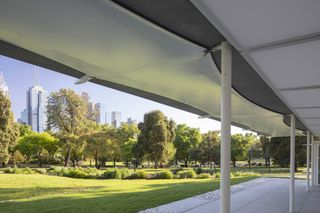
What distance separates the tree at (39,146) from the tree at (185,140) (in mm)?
17394

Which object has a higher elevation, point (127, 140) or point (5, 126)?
point (5, 126)

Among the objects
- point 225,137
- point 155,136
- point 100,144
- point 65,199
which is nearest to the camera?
point 225,137

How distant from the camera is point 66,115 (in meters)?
36.0

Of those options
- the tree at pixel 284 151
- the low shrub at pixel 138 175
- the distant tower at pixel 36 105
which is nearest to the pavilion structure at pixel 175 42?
the low shrub at pixel 138 175

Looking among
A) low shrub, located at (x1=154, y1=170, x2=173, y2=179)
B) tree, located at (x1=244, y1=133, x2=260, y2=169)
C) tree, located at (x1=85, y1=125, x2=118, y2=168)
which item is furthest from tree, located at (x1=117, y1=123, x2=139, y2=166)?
tree, located at (x1=244, y1=133, x2=260, y2=169)

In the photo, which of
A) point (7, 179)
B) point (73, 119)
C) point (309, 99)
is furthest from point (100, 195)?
point (73, 119)

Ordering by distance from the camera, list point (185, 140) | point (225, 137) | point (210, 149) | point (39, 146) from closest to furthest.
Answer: point (225, 137), point (39, 146), point (210, 149), point (185, 140)

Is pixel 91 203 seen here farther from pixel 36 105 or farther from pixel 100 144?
pixel 36 105

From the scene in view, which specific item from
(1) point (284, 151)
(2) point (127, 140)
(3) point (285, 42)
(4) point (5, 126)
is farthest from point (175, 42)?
(2) point (127, 140)

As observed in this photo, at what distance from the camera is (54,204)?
37.3 ft

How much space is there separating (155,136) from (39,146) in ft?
40.8

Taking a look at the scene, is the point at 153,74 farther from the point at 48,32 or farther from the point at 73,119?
the point at 73,119

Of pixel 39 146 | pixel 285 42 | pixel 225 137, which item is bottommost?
pixel 39 146

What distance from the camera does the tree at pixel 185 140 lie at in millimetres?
45719
